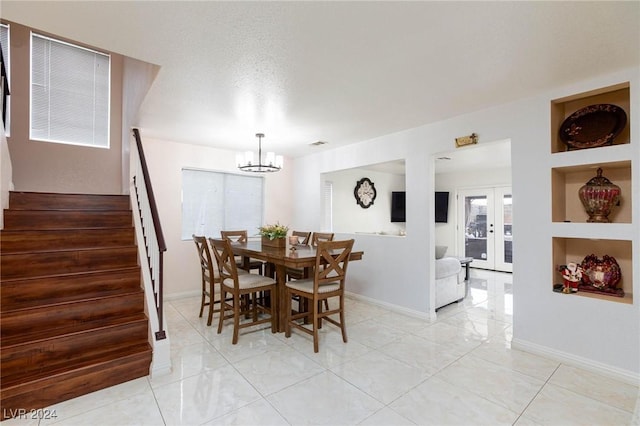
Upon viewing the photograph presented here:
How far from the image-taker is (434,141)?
3547 mm

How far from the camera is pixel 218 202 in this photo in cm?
498

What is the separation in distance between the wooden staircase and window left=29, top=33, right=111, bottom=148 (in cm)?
152

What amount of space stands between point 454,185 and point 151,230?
267 inches

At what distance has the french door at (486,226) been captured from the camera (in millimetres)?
6602

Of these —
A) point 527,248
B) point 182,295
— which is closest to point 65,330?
point 182,295

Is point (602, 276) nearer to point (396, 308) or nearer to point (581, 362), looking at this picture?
point (581, 362)

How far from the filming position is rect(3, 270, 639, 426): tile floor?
185cm

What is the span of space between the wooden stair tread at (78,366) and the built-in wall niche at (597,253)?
11.7 feet

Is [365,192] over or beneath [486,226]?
over

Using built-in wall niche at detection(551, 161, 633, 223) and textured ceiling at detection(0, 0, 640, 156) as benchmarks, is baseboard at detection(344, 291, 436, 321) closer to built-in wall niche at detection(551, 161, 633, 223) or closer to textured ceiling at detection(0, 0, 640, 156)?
built-in wall niche at detection(551, 161, 633, 223)

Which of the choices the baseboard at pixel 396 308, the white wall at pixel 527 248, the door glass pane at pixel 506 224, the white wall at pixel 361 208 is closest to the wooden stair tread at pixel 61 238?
the baseboard at pixel 396 308

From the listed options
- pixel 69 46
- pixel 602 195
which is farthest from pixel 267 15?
pixel 69 46

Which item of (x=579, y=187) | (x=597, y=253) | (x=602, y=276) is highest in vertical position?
(x=579, y=187)

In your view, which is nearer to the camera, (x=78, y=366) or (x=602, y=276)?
(x=78, y=366)
